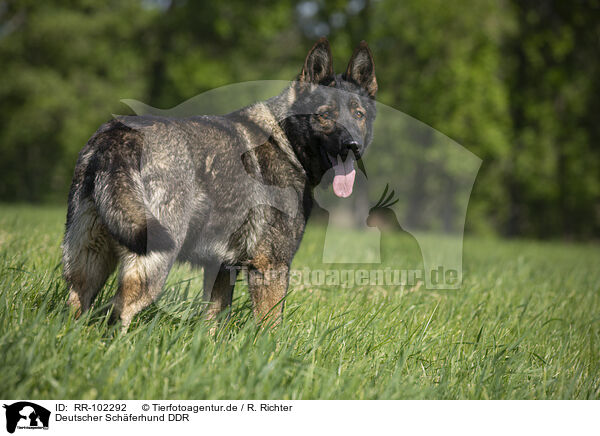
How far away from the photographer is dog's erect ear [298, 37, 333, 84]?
341cm

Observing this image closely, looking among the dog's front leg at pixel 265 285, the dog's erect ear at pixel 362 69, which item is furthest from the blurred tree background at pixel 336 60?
the dog's front leg at pixel 265 285

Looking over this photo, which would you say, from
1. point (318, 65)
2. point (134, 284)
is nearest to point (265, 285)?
point (134, 284)

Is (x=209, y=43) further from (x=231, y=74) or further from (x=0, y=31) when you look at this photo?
(x=0, y=31)

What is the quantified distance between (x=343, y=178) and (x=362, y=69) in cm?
91

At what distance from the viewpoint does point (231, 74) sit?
794 inches

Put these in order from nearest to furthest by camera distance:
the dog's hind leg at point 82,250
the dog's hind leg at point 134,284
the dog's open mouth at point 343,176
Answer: the dog's hind leg at point 134,284, the dog's hind leg at point 82,250, the dog's open mouth at point 343,176

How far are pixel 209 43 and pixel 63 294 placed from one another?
65.5 ft

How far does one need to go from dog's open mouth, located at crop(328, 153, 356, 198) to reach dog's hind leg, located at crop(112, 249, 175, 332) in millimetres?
1500

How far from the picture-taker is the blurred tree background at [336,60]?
1920 centimetres

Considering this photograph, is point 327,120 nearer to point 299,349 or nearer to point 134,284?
point 299,349

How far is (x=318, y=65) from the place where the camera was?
349cm

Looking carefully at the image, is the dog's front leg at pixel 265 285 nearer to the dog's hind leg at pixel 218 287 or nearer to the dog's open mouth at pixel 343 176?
the dog's hind leg at pixel 218 287
